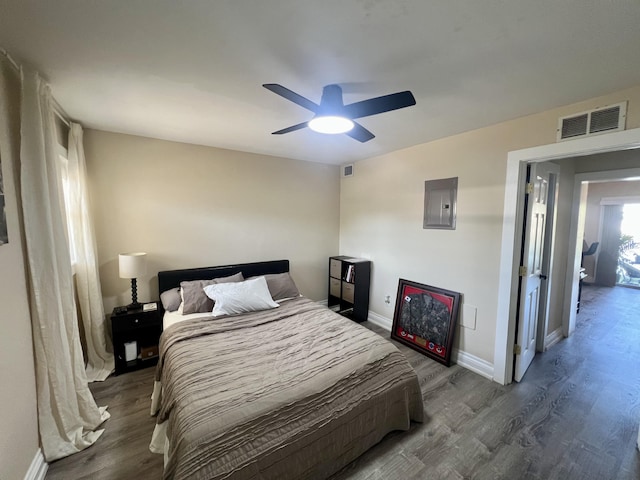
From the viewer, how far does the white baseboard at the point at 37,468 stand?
4.77 ft

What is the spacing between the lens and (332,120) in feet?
5.47

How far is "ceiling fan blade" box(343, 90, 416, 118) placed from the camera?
4.66 feet

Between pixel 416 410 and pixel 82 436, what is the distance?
8.01ft

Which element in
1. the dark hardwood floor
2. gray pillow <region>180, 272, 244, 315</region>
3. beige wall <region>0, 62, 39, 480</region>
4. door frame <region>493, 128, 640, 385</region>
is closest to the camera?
beige wall <region>0, 62, 39, 480</region>

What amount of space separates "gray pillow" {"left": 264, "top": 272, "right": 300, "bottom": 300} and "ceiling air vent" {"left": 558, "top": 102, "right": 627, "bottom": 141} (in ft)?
9.75

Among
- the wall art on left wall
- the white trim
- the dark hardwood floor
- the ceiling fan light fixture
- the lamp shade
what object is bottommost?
the dark hardwood floor

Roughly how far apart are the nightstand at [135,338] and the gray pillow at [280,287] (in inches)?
47.8

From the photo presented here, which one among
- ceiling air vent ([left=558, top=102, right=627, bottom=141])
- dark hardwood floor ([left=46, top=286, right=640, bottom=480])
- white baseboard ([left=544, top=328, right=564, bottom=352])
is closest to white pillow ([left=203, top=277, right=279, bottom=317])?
dark hardwood floor ([left=46, top=286, right=640, bottom=480])

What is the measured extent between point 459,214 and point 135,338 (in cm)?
365

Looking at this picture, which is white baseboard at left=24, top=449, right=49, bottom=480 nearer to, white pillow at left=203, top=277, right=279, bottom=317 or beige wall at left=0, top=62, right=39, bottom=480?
beige wall at left=0, top=62, right=39, bottom=480

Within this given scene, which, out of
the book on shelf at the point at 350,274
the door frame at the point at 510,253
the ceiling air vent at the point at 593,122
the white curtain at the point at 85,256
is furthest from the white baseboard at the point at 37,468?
the ceiling air vent at the point at 593,122

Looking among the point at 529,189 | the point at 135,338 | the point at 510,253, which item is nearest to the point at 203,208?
the point at 135,338

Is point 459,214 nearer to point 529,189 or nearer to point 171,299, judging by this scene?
point 529,189

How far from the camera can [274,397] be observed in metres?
1.51
